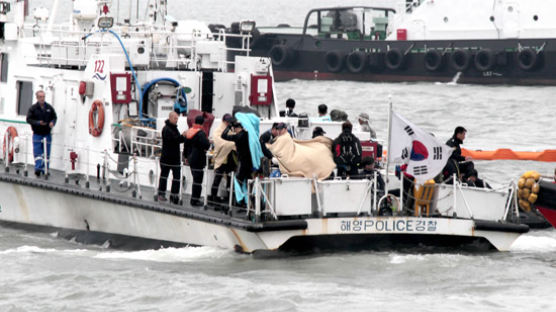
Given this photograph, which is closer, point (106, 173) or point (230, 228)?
point (230, 228)

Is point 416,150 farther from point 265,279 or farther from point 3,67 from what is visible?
point 3,67

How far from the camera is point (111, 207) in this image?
44.8 feet

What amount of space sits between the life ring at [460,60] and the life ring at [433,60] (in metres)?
0.50

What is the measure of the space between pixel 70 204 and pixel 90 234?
20.2 inches

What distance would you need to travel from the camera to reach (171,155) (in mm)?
12977

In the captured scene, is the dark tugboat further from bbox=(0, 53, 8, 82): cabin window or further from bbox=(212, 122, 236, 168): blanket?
bbox=(212, 122, 236, 168): blanket

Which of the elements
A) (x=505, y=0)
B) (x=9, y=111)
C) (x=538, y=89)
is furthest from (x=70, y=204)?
(x=505, y=0)

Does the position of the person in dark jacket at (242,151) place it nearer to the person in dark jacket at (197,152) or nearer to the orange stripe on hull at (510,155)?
the person in dark jacket at (197,152)

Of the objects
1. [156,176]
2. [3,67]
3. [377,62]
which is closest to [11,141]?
[3,67]

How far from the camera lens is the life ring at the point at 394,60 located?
4547 cm

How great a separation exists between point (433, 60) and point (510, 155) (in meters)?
23.0

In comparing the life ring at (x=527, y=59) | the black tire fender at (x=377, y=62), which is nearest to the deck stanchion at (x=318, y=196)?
the life ring at (x=527, y=59)

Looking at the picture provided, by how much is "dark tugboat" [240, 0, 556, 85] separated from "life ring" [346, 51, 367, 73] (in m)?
0.04

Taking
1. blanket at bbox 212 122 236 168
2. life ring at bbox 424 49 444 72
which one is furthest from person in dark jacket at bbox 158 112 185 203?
life ring at bbox 424 49 444 72
